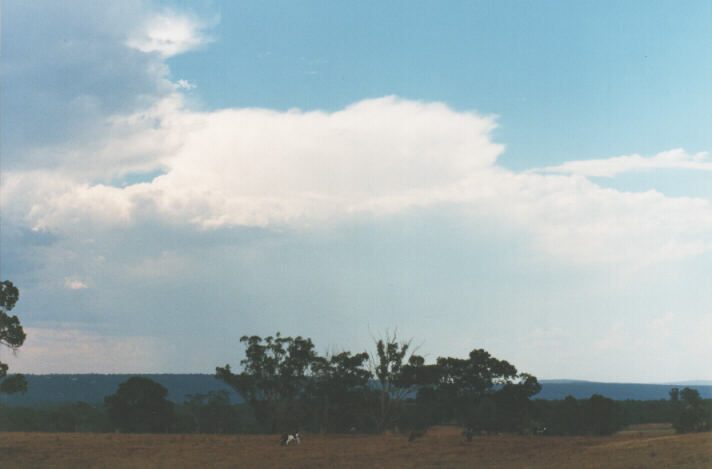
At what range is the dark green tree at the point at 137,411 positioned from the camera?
2682 inches

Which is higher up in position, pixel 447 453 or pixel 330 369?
pixel 330 369

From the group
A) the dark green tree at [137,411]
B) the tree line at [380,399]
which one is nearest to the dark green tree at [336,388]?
the tree line at [380,399]

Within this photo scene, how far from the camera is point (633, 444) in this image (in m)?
36.8

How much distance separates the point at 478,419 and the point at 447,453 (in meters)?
31.6

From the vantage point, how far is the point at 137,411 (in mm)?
68500

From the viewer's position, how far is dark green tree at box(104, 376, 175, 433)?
6812 cm

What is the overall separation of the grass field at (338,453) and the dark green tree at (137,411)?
24328mm

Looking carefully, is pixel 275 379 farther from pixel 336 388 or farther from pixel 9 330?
pixel 9 330

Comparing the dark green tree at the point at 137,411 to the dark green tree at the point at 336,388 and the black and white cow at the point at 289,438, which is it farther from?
the black and white cow at the point at 289,438

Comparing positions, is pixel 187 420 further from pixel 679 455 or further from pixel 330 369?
pixel 679 455

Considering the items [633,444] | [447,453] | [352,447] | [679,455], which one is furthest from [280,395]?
[679,455]

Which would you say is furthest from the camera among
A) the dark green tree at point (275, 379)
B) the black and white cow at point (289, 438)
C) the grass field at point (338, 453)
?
the dark green tree at point (275, 379)

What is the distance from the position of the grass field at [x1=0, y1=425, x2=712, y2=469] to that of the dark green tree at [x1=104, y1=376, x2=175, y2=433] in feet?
79.8

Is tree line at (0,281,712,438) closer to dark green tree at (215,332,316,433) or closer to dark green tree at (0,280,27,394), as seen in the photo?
dark green tree at (215,332,316,433)
